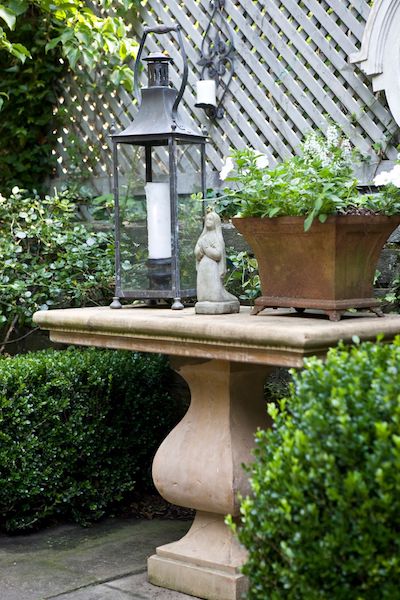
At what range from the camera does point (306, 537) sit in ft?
6.47

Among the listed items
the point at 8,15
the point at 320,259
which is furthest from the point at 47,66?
the point at 320,259

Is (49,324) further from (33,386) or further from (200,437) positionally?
(200,437)

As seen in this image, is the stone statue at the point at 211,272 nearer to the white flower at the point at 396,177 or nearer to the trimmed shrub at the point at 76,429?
the white flower at the point at 396,177

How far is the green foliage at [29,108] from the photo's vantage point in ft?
17.3

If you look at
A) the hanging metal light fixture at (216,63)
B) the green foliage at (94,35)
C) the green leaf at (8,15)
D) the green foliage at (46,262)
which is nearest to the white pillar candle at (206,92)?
the hanging metal light fixture at (216,63)

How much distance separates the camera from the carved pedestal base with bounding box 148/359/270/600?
3025 millimetres

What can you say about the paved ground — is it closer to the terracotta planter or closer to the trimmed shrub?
the trimmed shrub

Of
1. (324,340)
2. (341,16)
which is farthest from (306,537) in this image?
(341,16)

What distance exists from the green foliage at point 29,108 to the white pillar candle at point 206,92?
1257 millimetres

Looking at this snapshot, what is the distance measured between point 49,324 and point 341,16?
1824 mm

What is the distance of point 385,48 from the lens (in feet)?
11.9

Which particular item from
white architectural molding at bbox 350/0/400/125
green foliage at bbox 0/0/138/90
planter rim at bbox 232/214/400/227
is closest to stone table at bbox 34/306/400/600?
planter rim at bbox 232/214/400/227

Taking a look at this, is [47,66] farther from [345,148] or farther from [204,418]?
[204,418]

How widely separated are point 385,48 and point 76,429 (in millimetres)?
2023
